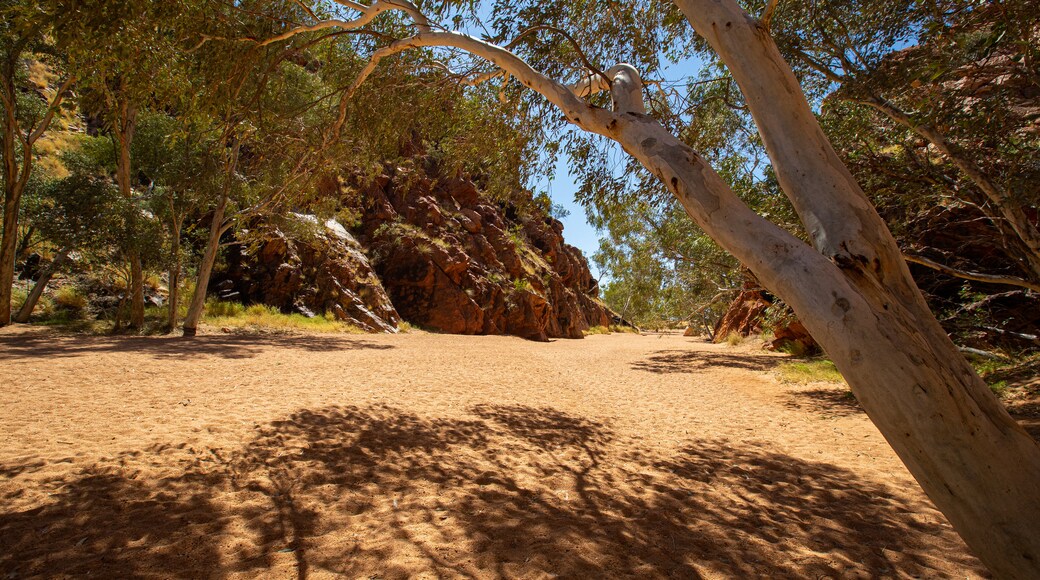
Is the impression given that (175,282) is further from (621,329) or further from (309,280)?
(621,329)

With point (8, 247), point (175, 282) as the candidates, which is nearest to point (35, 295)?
point (8, 247)

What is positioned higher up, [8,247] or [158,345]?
[8,247]

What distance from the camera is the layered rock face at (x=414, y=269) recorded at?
1866 centimetres

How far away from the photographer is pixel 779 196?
27.5 ft

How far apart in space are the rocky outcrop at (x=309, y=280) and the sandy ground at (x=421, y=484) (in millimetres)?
10696

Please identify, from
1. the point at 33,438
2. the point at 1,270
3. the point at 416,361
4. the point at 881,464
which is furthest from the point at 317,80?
the point at 881,464

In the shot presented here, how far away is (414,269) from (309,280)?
531cm

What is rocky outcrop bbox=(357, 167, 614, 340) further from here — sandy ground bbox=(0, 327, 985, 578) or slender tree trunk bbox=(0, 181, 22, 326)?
sandy ground bbox=(0, 327, 985, 578)

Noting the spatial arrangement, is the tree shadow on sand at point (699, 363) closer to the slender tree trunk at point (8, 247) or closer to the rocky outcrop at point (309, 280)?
the rocky outcrop at point (309, 280)

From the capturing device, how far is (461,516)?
3.18 meters

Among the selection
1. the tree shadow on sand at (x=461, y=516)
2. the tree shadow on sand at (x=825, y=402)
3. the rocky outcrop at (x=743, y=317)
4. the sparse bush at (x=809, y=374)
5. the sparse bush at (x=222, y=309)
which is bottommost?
the tree shadow on sand at (x=461, y=516)

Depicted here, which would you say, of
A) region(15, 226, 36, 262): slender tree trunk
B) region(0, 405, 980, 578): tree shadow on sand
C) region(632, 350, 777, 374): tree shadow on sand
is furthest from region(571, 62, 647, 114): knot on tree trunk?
region(15, 226, 36, 262): slender tree trunk

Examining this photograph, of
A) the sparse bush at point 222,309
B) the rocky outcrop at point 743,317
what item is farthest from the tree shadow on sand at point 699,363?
the sparse bush at point 222,309

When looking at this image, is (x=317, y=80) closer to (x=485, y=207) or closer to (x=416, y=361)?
(x=416, y=361)
